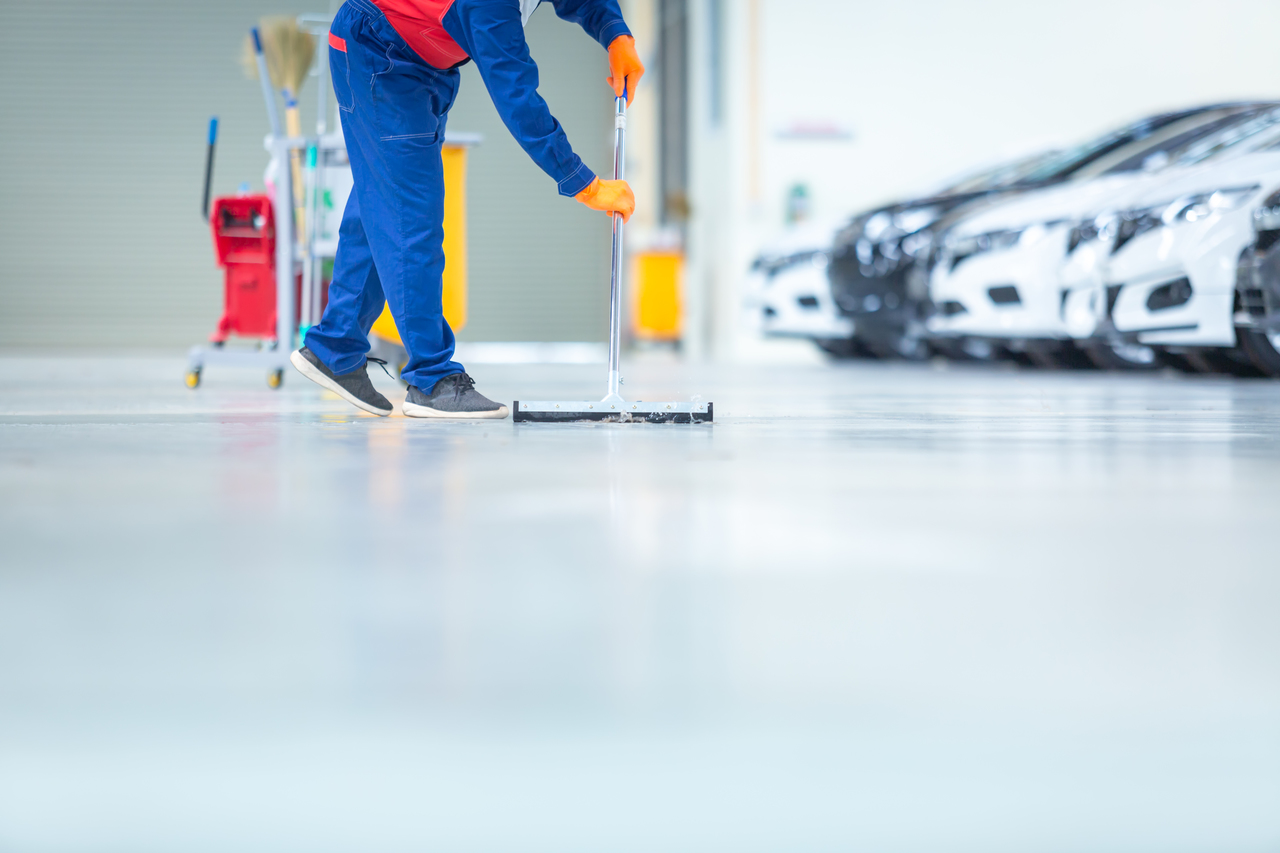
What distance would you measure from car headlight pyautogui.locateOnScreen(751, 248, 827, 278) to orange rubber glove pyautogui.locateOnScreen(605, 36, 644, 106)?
3.98 metres

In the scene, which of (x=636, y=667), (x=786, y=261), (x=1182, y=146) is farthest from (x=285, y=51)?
(x=636, y=667)

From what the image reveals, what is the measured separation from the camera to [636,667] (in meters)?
0.75

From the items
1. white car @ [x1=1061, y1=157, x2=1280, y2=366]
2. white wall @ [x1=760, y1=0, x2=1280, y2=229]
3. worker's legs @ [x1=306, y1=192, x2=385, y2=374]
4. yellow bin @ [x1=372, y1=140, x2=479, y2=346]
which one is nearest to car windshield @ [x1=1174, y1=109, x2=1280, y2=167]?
white car @ [x1=1061, y1=157, x2=1280, y2=366]

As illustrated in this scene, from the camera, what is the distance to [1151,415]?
2744 millimetres

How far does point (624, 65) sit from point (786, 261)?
4334mm

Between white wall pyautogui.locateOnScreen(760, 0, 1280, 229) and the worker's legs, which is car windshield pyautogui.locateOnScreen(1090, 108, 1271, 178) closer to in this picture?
white wall pyautogui.locateOnScreen(760, 0, 1280, 229)

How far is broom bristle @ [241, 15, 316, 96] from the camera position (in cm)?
463

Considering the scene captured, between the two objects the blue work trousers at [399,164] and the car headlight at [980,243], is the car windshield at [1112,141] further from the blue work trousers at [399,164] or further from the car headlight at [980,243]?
the blue work trousers at [399,164]

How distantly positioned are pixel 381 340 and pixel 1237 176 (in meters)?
2.92

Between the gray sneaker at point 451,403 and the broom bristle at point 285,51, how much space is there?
2340 millimetres

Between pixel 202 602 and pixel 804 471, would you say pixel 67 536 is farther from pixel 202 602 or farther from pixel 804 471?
pixel 804 471

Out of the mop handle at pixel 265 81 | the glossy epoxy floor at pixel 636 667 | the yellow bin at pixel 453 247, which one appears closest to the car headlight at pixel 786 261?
the yellow bin at pixel 453 247

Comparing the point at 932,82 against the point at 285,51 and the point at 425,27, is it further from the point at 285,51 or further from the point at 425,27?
the point at 425,27

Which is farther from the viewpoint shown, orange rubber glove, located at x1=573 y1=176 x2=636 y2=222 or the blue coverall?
the blue coverall
